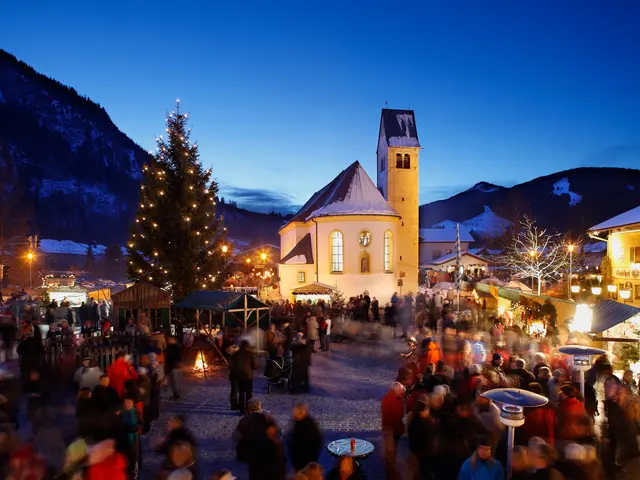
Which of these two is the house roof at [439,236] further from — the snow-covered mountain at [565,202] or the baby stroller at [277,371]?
the baby stroller at [277,371]

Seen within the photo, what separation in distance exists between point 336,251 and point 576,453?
89.6 feet

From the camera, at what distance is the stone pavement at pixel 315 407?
24.5ft

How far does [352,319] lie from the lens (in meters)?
21.3

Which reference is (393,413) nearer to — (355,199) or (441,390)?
(441,390)

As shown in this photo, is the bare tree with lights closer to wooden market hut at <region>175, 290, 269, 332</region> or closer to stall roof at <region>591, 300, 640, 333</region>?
stall roof at <region>591, 300, 640, 333</region>

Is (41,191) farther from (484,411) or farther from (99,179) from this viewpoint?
(484,411)

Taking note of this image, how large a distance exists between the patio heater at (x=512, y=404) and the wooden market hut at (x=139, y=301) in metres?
12.9

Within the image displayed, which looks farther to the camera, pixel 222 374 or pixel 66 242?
pixel 66 242

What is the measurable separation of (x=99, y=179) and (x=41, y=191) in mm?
24324

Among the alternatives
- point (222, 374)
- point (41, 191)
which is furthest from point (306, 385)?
point (41, 191)

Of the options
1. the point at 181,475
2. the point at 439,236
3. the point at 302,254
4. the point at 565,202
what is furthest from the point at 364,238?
the point at 565,202

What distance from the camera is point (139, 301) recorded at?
16531 millimetres

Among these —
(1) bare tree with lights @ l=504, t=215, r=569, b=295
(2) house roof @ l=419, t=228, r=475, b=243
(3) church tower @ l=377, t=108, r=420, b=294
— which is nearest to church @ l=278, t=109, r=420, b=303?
(3) church tower @ l=377, t=108, r=420, b=294

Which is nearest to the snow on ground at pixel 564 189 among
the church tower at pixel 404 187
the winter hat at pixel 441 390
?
the church tower at pixel 404 187
